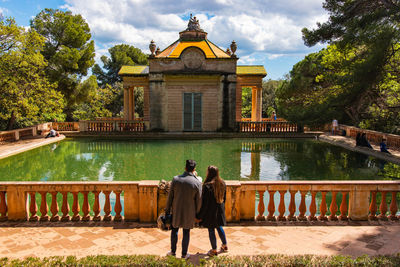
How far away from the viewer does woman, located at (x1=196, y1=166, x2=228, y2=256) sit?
4406 mm

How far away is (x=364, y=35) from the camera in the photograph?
13.2 metres

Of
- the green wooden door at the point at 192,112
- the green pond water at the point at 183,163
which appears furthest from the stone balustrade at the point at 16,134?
the green wooden door at the point at 192,112

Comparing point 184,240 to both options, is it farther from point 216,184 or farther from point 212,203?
point 216,184

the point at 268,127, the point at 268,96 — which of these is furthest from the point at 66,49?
the point at 268,96

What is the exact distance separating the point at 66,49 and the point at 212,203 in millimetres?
27906

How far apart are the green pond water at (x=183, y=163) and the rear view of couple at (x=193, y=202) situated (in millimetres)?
6229

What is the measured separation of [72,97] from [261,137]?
18.7 m

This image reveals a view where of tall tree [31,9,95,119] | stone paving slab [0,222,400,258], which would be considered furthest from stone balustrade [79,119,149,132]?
A: stone paving slab [0,222,400,258]

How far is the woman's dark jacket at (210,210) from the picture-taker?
174 inches

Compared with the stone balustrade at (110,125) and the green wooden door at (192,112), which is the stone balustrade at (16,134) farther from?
the green wooden door at (192,112)

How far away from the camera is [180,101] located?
2439 centimetres

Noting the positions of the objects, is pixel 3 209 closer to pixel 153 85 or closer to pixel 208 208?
pixel 208 208

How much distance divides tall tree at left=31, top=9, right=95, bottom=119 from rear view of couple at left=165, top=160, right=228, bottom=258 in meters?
26.8

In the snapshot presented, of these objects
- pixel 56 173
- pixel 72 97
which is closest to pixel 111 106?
pixel 72 97
